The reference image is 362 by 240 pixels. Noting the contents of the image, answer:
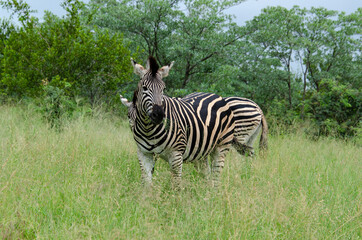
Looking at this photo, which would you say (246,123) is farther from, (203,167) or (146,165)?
(146,165)

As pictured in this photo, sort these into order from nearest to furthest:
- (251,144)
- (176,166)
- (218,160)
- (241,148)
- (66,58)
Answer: (176,166) < (218,160) < (241,148) < (251,144) < (66,58)

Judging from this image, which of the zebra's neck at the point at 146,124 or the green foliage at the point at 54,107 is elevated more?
the zebra's neck at the point at 146,124

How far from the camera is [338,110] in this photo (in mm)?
11492

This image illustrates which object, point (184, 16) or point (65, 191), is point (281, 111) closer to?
point (184, 16)

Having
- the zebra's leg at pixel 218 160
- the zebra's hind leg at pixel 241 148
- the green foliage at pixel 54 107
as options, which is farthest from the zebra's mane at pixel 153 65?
the green foliage at pixel 54 107

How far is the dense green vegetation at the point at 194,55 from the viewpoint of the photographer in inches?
441

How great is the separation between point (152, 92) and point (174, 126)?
0.67m

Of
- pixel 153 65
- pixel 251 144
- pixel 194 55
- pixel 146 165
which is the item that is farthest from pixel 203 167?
pixel 194 55

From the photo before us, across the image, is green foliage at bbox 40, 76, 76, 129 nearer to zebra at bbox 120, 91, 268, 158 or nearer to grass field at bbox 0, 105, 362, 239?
grass field at bbox 0, 105, 362, 239

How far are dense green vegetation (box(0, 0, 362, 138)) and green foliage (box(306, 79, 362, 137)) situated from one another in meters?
0.03

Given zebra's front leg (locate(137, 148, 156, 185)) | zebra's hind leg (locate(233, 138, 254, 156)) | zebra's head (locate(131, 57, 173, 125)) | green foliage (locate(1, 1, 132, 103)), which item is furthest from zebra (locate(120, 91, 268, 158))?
green foliage (locate(1, 1, 132, 103))

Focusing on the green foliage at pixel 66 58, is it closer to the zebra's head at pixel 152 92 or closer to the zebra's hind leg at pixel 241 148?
the zebra's hind leg at pixel 241 148

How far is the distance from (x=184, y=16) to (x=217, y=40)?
5.30 ft

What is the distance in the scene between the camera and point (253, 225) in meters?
3.27
